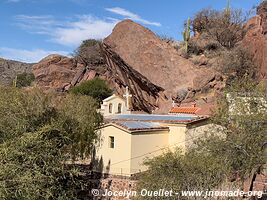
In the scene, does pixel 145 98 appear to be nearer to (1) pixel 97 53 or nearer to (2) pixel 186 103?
(2) pixel 186 103

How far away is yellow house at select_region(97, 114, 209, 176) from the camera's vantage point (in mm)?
18875

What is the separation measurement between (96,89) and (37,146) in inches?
1084

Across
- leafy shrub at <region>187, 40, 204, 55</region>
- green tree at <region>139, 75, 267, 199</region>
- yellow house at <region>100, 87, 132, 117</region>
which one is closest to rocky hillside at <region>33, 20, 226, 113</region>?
yellow house at <region>100, 87, 132, 117</region>

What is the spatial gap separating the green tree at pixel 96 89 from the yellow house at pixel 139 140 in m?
20.7

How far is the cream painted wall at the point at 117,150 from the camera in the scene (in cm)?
1884

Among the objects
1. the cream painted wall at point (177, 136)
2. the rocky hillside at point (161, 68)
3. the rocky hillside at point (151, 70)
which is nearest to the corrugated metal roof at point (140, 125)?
the cream painted wall at point (177, 136)

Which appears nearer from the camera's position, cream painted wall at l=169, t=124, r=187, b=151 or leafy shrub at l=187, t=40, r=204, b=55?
cream painted wall at l=169, t=124, r=187, b=151

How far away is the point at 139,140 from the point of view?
19250mm

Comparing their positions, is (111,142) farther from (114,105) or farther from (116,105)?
(116,105)

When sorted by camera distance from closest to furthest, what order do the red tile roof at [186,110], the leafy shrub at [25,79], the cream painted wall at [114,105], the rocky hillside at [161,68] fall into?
the red tile roof at [186,110] → the cream painted wall at [114,105] → the rocky hillside at [161,68] → the leafy shrub at [25,79]

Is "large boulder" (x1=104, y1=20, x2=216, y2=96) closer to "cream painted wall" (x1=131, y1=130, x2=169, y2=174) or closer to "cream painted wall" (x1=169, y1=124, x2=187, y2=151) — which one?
"cream painted wall" (x1=169, y1=124, x2=187, y2=151)

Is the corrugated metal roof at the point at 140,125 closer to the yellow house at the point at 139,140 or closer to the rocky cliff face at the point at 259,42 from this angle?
the yellow house at the point at 139,140

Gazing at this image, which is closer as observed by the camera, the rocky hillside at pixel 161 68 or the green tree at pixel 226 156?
Answer: the green tree at pixel 226 156

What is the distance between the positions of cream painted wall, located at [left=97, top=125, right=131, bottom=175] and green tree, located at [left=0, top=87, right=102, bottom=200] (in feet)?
5.10
